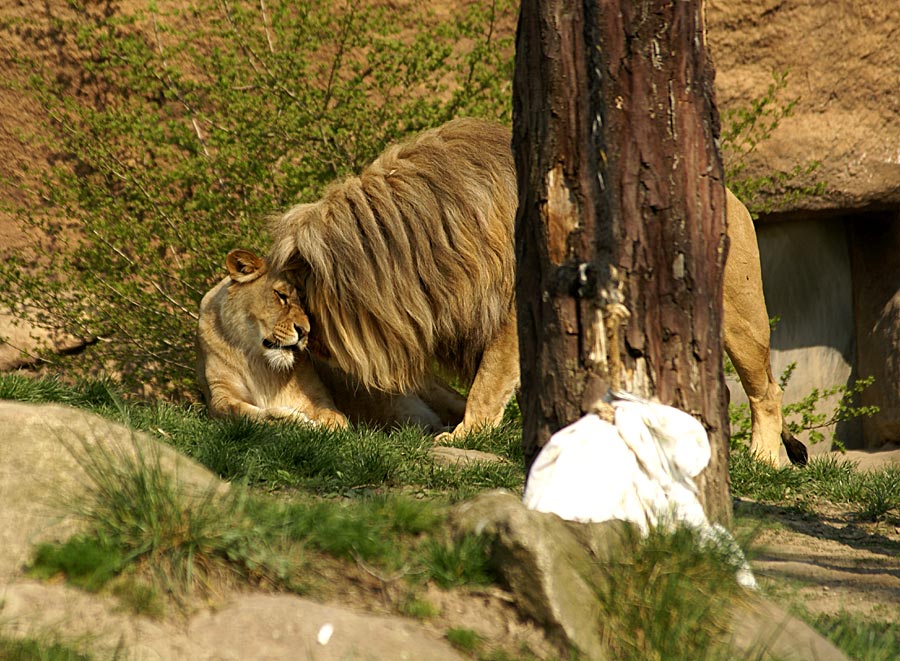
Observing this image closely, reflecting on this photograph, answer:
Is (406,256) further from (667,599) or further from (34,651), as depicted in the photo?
(34,651)

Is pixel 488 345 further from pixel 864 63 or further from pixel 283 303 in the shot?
pixel 864 63

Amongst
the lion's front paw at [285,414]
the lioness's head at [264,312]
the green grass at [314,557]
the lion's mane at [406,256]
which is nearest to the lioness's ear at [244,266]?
the lioness's head at [264,312]

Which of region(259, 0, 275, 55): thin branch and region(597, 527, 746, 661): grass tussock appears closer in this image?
region(597, 527, 746, 661): grass tussock

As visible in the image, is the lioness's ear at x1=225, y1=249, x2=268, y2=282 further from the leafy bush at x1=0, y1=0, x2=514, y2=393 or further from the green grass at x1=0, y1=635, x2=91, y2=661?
the green grass at x1=0, y1=635, x2=91, y2=661

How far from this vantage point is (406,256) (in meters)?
6.18

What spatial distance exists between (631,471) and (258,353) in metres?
3.43

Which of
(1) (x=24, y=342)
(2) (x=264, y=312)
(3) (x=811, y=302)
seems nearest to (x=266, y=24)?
(2) (x=264, y=312)

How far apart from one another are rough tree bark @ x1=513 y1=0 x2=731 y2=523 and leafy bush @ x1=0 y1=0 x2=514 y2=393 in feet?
14.7

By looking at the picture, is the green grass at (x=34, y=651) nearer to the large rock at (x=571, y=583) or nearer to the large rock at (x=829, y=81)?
the large rock at (x=571, y=583)

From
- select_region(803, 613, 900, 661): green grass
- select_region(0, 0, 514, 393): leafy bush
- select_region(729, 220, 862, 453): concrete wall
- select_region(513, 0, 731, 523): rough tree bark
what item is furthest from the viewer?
select_region(729, 220, 862, 453): concrete wall

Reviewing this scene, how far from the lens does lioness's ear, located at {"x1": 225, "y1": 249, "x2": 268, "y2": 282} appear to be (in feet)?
20.7

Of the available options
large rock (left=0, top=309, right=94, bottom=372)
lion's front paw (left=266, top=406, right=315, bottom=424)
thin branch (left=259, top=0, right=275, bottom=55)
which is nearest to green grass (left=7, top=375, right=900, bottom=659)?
lion's front paw (left=266, top=406, right=315, bottom=424)

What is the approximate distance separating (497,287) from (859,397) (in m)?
5.05

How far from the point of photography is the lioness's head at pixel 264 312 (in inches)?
245
